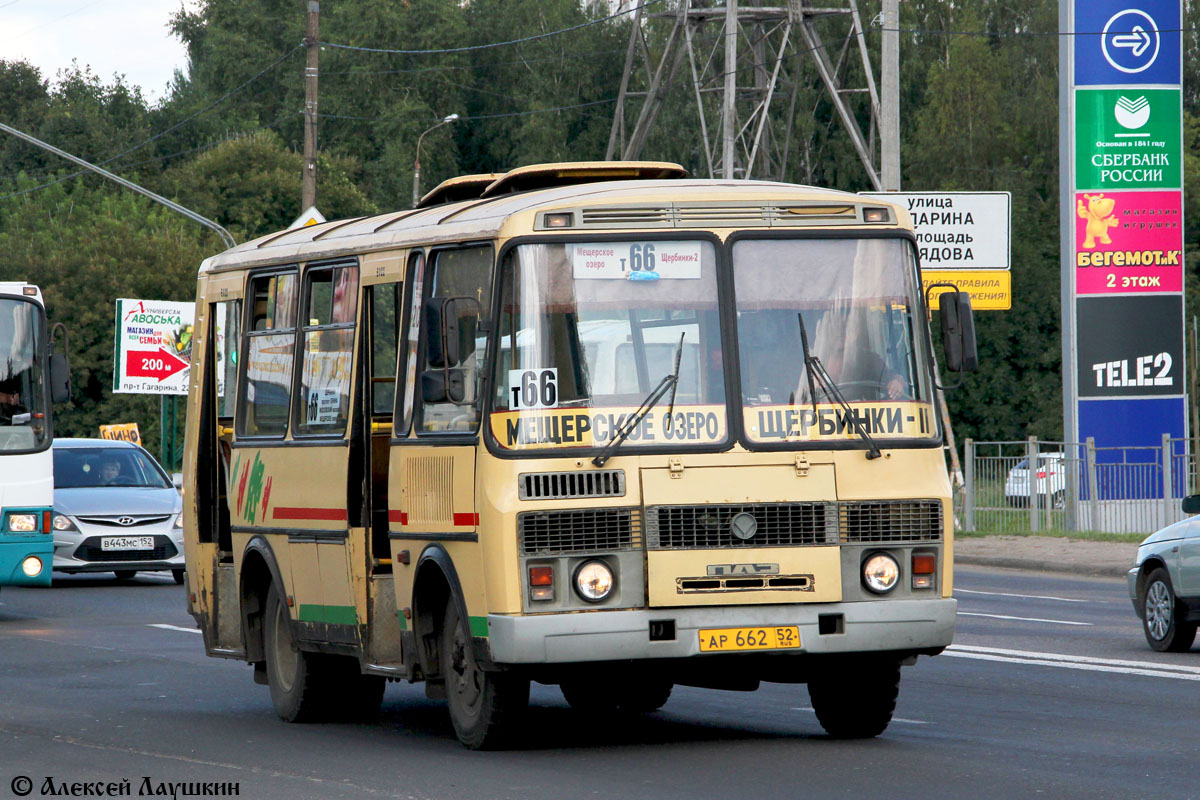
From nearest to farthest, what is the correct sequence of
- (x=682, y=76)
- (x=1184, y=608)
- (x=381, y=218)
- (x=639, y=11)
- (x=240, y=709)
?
Answer: (x=381, y=218) → (x=240, y=709) → (x=1184, y=608) → (x=639, y=11) → (x=682, y=76)

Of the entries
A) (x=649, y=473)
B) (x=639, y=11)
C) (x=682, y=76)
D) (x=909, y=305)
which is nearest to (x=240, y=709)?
(x=649, y=473)

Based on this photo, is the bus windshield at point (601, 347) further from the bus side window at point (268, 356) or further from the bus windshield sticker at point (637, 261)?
the bus side window at point (268, 356)

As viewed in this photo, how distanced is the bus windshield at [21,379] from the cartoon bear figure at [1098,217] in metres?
17.2

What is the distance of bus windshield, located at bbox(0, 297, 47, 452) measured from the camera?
63.2 ft

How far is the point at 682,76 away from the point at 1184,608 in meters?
53.5

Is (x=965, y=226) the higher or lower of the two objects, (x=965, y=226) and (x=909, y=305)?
the higher

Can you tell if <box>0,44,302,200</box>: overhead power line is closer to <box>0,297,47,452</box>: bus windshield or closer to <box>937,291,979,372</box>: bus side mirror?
<box>0,297,47,452</box>: bus windshield

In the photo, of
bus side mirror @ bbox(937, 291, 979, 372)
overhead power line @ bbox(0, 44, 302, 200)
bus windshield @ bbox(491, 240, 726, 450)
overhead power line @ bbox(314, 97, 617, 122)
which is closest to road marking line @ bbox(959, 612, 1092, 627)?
bus side mirror @ bbox(937, 291, 979, 372)

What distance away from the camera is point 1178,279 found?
31344 millimetres

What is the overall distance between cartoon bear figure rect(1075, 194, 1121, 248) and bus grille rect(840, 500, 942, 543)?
74.2ft

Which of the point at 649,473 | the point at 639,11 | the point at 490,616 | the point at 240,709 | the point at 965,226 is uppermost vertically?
the point at 639,11

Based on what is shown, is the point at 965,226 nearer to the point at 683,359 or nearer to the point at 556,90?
the point at 683,359

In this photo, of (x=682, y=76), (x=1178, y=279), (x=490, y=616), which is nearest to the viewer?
(x=490, y=616)

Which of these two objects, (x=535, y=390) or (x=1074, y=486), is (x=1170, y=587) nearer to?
(x=535, y=390)
